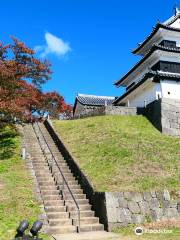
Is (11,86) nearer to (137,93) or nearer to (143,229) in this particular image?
(143,229)

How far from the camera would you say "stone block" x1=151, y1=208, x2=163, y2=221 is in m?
14.3

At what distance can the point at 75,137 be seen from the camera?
24.5 meters

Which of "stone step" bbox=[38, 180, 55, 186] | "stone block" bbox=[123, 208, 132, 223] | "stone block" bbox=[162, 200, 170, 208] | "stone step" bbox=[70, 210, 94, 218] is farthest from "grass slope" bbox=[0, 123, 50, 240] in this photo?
"stone block" bbox=[162, 200, 170, 208]

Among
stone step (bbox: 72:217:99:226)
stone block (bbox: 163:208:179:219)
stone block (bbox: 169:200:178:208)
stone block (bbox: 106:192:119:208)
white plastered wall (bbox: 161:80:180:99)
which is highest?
white plastered wall (bbox: 161:80:180:99)

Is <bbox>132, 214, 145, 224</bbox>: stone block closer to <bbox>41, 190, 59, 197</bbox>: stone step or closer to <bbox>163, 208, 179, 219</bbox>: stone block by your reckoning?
<bbox>163, 208, 179, 219</bbox>: stone block

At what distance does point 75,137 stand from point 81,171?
757cm

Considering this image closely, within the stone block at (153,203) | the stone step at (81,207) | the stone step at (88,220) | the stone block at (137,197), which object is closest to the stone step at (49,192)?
the stone step at (81,207)

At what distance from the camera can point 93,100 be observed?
48.3m

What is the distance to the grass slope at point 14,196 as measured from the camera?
489 inches

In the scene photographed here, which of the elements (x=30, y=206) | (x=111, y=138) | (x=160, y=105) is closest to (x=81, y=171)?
(x=30, y=206)

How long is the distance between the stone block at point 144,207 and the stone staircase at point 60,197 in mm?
1759

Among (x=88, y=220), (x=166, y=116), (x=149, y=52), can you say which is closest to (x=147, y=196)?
(x=88, y=220)

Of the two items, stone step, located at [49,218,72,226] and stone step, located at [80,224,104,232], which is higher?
stone step, located at [49,218,72,226]

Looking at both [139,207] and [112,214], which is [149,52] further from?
[112,214]
